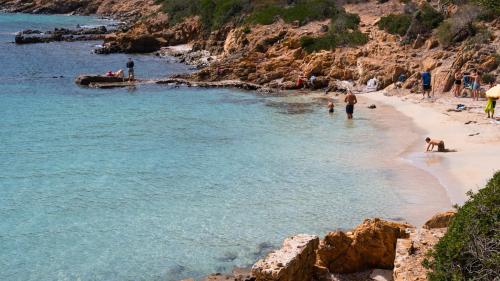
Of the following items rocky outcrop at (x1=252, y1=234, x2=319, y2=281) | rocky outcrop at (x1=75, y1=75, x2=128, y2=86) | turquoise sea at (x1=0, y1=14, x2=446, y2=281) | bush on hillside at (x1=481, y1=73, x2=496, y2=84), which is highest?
bush on hillside at (x1=481, y1=73, x2=496, y2=84)

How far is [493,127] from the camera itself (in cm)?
2330

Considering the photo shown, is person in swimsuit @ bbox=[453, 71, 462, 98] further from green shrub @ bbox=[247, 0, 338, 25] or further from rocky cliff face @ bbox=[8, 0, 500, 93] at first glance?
green shrub @ bbox=[247, 0, 338, 25]

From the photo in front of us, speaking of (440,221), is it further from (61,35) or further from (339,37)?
(61,35)

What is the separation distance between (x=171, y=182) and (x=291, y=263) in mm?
9116

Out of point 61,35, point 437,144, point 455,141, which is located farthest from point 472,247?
point 61,35

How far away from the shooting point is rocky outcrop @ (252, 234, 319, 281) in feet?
35.4

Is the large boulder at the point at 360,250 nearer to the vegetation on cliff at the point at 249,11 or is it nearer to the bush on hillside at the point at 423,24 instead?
the bush on hillside at the point at 423,24

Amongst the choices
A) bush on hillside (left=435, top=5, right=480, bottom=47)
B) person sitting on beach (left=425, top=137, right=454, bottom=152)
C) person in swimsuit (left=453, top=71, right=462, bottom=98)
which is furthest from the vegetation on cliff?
person sitting on beach (left=425, top=137, right=454, bottom=152)

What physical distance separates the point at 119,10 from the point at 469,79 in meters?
77.3

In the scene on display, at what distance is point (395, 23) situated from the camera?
129 feet

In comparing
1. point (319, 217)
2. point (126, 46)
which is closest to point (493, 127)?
point (319, 217)

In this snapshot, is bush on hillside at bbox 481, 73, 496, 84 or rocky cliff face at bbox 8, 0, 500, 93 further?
rocky cliff face at bbox 8, 0, 500, 93

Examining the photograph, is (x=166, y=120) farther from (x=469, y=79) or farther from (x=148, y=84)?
(x=469, y=79)

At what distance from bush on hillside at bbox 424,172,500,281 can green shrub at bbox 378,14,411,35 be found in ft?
99.7
